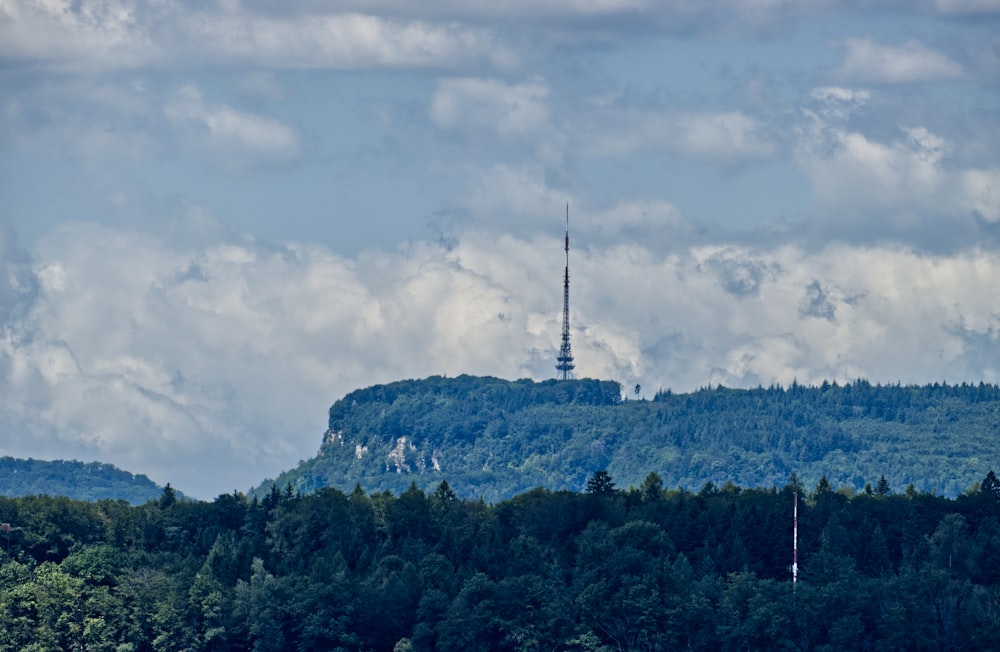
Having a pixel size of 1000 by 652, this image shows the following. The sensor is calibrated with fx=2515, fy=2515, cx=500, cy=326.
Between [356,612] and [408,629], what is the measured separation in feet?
14.2

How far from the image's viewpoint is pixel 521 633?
192 metres

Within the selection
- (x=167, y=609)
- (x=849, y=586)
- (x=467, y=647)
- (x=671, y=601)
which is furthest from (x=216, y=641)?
(x=849, y=586)

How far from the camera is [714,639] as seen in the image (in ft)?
624

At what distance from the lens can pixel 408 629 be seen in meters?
197

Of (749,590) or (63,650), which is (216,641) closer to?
(63,650)

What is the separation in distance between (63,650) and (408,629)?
27.3 meters

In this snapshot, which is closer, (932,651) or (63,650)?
(932,651)

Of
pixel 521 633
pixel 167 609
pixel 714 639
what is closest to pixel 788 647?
pixel 714 639

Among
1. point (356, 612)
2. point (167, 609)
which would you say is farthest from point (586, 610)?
point (167, 609)

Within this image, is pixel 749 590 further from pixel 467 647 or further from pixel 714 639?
pixel 467 647

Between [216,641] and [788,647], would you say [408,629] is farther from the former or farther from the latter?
[788,647]

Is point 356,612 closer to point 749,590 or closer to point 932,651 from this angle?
point 749,590

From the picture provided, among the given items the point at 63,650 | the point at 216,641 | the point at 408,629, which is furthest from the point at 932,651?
the point at 63,650

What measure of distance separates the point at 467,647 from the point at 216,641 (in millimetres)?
20578
